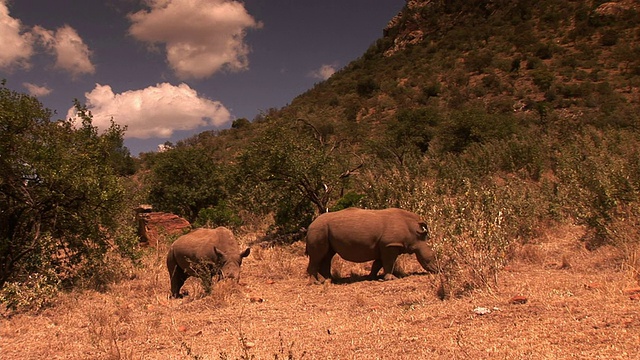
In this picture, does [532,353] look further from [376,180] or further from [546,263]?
[376,180]

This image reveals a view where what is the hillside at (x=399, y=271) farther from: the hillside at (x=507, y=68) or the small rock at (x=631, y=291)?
the hillside at (x=507, y=68)

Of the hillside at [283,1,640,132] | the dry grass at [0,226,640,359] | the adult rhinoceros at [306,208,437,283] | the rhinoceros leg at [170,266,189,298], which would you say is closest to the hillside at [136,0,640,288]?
the hillside at [283,1,640,132]

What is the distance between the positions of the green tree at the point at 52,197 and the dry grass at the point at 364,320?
1351 mm

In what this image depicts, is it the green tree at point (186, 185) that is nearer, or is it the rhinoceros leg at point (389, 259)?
the rhinoceros leg at point (389, 259)

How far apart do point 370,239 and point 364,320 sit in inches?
121

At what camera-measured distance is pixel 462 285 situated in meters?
5.93

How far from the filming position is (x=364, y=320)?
5.25 m

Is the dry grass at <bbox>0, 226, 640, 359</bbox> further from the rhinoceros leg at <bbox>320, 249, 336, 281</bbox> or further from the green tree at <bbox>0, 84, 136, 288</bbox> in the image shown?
the green tree at <bbox>0, 84, 136, 288</bbox>

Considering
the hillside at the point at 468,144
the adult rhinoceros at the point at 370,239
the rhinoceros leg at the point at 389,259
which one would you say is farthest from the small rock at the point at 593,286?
the rhinoceros leg at the point at 389,259

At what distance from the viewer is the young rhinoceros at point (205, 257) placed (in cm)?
806

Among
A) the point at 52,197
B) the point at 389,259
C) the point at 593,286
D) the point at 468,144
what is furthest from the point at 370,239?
the point at 468,144

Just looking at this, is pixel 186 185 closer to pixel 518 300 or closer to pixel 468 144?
pixel 468 144

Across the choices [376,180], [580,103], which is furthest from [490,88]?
[376,180]

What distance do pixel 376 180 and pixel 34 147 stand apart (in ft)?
33.9
